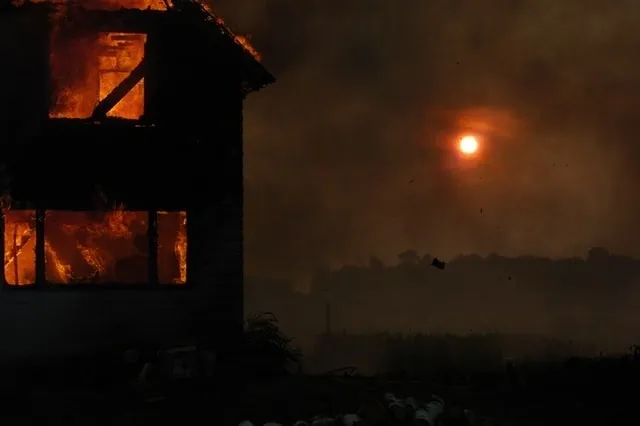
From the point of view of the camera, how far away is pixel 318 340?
42.7m

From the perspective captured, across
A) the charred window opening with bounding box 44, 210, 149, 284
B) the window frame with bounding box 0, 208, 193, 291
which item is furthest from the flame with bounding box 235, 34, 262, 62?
the charred window opening with bounding box 44, 210, 149, 284

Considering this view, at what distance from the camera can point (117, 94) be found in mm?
18047

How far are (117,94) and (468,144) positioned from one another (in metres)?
16.7

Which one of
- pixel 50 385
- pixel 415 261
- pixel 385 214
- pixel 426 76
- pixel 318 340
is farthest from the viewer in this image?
pixel 415 261

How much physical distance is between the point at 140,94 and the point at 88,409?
238 inches

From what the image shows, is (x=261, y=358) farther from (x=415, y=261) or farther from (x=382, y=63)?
(x=415, y=261)

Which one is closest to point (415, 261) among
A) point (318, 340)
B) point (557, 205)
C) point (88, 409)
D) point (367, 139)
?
point (318, 340)

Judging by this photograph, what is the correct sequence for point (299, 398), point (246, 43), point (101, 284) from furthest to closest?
point (246, 43) → point (101, 284) → point (299, 398)

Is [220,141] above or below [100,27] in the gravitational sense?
below

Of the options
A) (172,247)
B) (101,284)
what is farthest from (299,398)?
(101,284)

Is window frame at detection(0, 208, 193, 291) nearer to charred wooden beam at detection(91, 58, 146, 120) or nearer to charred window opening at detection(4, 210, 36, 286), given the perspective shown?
charred window opening at detection(4, 210, 36, 286)

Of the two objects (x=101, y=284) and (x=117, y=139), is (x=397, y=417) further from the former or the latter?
(x=117, y=139)

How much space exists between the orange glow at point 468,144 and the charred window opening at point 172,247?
1573cm

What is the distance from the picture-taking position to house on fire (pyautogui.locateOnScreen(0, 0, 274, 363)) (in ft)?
59.0
